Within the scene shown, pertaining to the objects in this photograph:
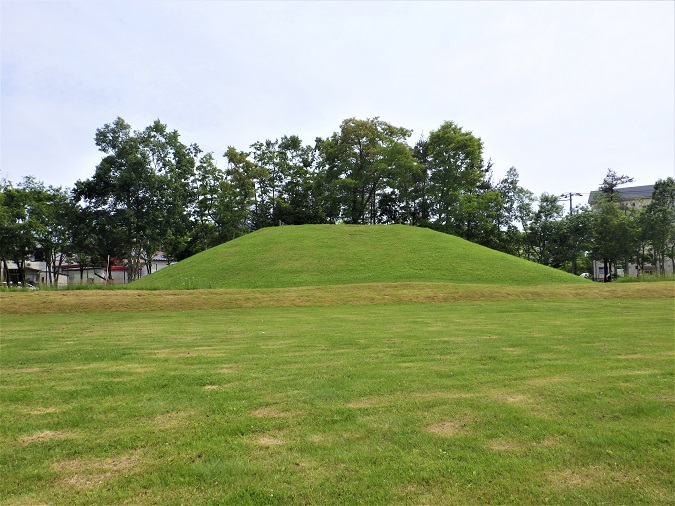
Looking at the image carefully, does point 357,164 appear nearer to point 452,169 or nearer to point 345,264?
point 452,169

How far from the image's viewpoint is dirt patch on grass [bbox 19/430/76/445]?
4895 millimetres

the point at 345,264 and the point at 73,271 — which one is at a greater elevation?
the point at 345,264

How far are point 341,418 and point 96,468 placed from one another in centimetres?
267

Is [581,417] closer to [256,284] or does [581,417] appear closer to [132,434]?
[132,434]

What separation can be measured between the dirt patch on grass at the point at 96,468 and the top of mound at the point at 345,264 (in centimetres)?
2884

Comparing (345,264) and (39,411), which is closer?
(39,411)

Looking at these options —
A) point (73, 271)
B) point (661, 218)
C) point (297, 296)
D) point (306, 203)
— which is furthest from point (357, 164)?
point (73, 271)

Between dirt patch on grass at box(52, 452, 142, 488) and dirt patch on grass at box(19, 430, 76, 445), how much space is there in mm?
769

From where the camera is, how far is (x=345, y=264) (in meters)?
38.5

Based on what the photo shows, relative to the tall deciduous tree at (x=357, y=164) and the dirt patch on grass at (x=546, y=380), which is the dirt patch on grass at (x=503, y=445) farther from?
the tall deciduous tree at (x=357, y=164)

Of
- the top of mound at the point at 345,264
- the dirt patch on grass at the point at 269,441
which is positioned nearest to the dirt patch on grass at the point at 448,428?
the dirt patch on grass at the point at 269,441

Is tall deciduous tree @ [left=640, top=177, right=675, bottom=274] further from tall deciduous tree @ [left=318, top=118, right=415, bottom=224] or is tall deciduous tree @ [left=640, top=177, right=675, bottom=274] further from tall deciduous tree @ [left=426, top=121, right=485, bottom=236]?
tall deciduous tree @ [left=318, top=118, right=415, bottom=224]

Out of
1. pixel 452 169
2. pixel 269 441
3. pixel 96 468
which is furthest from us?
pixel 452 169

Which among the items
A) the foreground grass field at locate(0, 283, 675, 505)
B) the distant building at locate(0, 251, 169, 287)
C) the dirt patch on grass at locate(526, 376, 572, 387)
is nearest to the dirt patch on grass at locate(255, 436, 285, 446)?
the foreground grass field at locate(0, 283, 675, 505)
